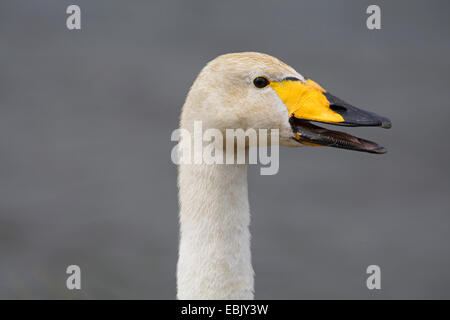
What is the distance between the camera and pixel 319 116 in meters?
3.17

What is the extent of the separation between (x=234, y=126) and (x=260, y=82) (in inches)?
10.1

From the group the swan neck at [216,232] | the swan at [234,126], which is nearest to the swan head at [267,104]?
the swan at [234,126]

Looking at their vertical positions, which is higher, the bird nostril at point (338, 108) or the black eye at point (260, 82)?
the black eye at point (260, 82)

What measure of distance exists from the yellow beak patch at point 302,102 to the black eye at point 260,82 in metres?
0.03

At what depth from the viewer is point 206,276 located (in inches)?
126

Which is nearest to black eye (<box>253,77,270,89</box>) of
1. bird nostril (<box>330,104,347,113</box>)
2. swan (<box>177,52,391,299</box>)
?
swan (<box>177,52,391,299</box>)

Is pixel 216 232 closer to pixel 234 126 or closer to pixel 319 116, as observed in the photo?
pixel 234 126

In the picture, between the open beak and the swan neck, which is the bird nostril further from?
the swan neck

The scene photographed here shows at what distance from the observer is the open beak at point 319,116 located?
318 cm

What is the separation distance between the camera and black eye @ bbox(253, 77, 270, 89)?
3158 mm

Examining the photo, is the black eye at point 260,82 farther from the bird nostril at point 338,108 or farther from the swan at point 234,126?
the bird nostril at point 338,108

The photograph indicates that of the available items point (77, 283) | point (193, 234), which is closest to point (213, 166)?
point (193, 234)

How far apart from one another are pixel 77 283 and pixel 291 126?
3750 mm
